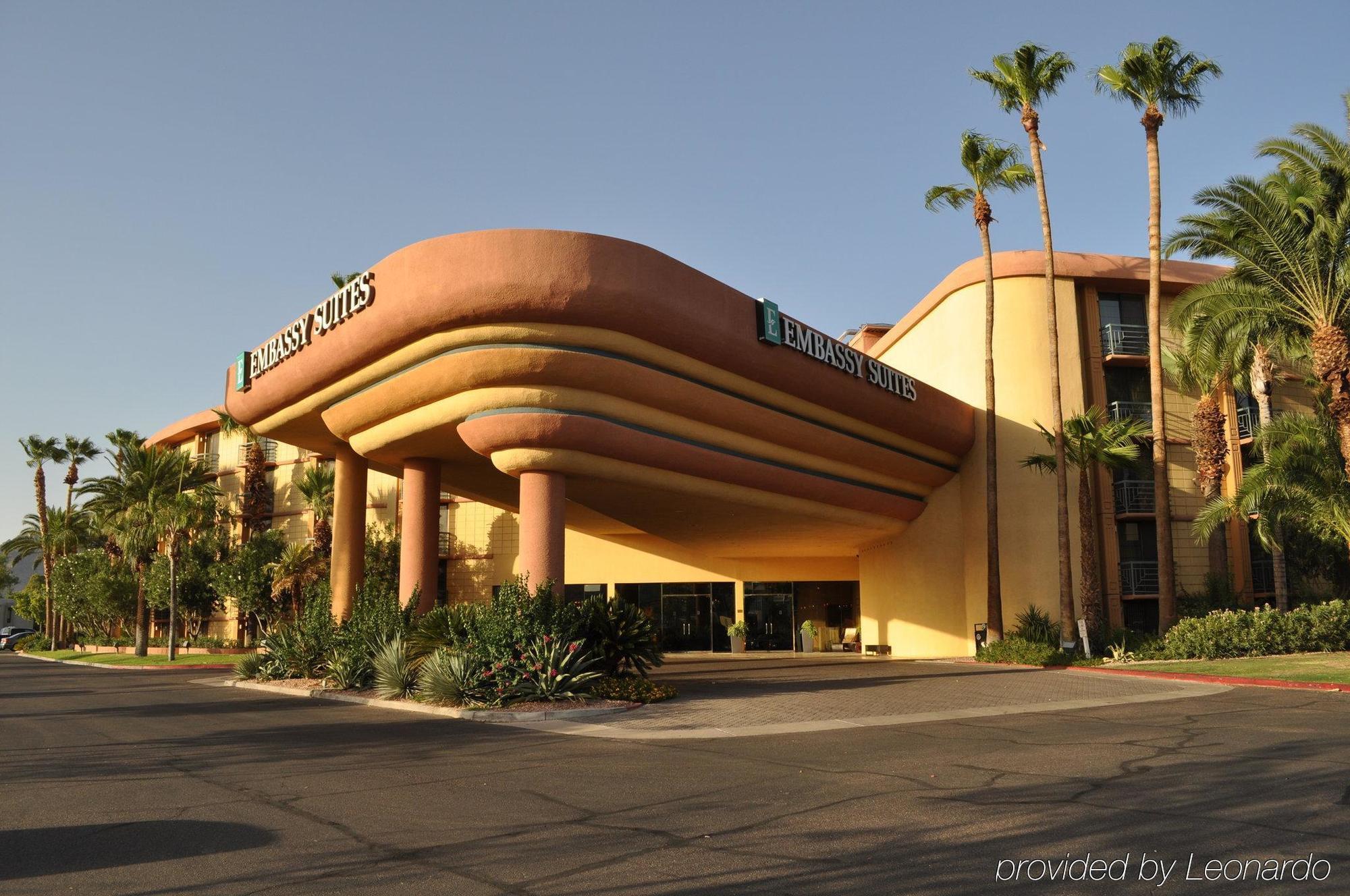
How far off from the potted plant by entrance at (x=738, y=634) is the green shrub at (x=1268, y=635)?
18387mm

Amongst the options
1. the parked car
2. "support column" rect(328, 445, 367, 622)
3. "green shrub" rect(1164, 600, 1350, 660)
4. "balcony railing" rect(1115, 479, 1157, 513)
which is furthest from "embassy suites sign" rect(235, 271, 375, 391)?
the parked car

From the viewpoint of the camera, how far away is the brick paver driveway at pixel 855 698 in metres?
15.7

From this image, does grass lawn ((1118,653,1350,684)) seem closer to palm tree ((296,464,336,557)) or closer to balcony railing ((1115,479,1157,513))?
balcony railing ((1115,479,1157,513))

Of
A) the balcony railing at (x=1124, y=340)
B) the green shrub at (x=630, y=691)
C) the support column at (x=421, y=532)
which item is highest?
the balcony railing at (x=1124, y=340)

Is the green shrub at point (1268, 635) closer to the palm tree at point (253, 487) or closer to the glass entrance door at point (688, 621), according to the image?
the glass entrance door at point (688, 621)

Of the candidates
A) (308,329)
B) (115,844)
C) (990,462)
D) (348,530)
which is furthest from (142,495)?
(115,844)

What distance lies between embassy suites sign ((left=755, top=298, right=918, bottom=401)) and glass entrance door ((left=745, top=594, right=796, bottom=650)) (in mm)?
14351

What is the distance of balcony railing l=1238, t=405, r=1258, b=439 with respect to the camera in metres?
34.1

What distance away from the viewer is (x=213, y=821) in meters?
8.61

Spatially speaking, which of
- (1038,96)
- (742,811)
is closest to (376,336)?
(742,811)

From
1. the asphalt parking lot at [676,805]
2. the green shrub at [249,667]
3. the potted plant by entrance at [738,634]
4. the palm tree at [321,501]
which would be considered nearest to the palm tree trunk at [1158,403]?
the asphalt parking lot at [676,805]

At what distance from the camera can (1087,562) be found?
91.5ft

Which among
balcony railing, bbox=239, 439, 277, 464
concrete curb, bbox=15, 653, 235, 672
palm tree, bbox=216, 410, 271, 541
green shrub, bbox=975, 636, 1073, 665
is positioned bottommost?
concrete curb, bbox=15, 653, 235, 672

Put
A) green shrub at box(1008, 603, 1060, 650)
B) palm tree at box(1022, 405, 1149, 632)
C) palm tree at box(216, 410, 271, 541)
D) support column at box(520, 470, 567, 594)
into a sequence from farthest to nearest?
palm tree at box(216, 410, 271, 541), green shrub at box(1008, 603, 1060, 650), palm tree at box(1022, 405, 1149, 632), support column at box(520, 470, 567, 594)
